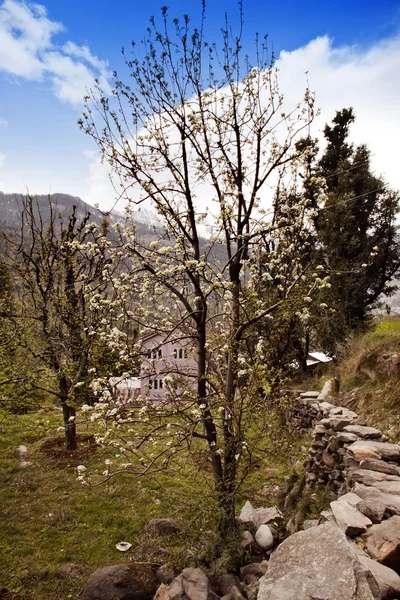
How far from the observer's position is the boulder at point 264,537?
6.12 m

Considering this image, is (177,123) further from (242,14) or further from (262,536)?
(262,536)

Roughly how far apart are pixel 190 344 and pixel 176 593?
4.70m

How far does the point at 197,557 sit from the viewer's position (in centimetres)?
608

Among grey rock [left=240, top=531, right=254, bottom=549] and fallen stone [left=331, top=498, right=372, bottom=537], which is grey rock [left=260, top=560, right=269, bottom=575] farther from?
fallen stone [left=331, top=498, right=372, bottom=537]

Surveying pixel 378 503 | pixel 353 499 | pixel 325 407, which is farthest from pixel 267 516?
pixel 325 407

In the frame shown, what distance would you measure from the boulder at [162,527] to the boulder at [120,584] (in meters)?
1.48

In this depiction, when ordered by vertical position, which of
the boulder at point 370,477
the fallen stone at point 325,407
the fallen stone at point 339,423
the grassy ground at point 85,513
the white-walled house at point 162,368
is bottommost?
the grassy ground at point 85,513

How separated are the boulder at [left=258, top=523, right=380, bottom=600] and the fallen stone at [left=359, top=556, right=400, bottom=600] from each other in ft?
0.47

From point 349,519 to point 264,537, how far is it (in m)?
Answer: 3.07

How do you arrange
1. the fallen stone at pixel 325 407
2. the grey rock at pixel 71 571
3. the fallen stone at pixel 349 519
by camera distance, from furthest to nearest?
the fallen stone at pixel 325 407 < the grey rock at pixel 71 571 < the fallen stone at pixel 349 519

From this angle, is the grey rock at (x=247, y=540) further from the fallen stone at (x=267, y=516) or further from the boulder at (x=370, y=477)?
the boulder at (x=370, y=477)

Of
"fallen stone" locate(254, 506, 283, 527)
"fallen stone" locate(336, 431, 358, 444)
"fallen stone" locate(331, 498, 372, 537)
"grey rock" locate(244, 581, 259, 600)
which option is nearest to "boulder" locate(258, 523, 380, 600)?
"fallen stone" locate(331, 498, 372, 537)

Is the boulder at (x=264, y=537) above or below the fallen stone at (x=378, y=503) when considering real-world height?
below

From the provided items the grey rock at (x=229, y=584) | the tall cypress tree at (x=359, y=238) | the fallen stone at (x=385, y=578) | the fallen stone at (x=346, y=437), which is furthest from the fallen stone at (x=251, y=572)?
the tall cypress tree at (x=359, y=238)
